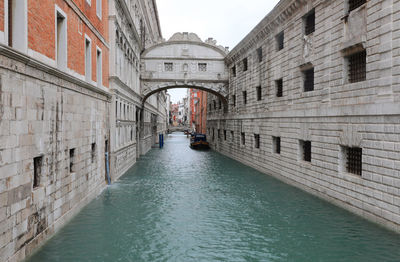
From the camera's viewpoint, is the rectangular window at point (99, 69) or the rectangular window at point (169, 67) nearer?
the rectangular window at point (99, 69)

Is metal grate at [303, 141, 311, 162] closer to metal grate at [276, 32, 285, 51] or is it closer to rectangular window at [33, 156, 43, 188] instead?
metal grate at [276, 32, 285, 51]

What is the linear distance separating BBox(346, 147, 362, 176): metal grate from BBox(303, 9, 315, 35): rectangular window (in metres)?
5.98

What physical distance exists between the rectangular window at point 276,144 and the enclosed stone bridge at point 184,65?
1163 cm

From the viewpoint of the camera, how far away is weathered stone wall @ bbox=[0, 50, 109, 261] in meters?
5.93

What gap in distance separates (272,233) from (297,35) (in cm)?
1020

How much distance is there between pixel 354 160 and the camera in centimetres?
1107

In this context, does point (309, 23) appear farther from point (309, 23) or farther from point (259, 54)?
point (259, 54)

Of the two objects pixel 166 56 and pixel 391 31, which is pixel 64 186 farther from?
pixel 166 56

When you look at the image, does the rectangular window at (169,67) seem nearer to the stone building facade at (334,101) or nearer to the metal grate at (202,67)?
the metal grate at (202,67)

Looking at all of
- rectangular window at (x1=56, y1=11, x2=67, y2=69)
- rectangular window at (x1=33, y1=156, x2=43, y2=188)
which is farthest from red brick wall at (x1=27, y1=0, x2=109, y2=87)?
rectangular window at (x1=33, y1=156, x2=43, y2=188)

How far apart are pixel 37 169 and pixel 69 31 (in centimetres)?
438

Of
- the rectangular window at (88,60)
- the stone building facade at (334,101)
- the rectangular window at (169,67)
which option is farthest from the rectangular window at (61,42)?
the rectangular window at (169,67)

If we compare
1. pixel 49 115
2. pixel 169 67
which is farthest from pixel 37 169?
pixel 169 67

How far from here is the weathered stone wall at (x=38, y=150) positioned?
5.93 metres
